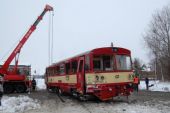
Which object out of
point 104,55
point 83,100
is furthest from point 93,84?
point 83,100

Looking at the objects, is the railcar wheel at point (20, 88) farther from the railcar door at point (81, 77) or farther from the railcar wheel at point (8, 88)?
the railcar door at point (81, 77)

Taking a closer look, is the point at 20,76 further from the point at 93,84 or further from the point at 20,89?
the point at 93,84

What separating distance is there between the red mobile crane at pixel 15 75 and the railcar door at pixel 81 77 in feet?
44.9

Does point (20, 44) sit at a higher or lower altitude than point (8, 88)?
higher

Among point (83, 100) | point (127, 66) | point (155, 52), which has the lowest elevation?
point (83, 100)

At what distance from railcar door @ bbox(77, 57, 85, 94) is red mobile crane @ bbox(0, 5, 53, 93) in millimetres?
13673

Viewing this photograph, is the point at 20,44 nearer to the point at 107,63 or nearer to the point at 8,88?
the point at 8,88

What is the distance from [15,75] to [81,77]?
15420 mm

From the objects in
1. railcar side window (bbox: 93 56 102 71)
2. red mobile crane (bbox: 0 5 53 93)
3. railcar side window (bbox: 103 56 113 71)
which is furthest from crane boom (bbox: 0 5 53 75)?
railcar side window (bbox: 103 56 113 71)

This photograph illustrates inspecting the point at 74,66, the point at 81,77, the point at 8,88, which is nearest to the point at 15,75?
the point at 8,88

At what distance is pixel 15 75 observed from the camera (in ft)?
106

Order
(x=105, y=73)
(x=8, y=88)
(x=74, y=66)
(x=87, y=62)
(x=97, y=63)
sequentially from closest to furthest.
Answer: (x=105, y=73) < (x=97, y=63) < (x=87, y=62) < (x=74, y=66) < (x=8, y=88)

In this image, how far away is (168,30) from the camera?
5256 centimetres

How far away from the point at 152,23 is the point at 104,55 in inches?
1573
